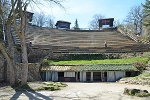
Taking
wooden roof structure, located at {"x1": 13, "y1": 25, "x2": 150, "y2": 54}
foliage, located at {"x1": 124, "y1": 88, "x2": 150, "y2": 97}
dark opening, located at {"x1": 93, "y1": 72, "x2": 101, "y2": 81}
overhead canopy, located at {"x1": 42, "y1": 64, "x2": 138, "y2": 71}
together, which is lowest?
dark opening, located at {"x1": 93, "y1": 72, "x2": 101, "y2": 81}

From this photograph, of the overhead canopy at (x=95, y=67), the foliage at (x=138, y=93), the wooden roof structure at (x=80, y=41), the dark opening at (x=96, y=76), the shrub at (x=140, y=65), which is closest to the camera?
the foliage at (x=138, y=93)

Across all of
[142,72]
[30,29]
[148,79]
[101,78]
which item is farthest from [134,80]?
[30,29]

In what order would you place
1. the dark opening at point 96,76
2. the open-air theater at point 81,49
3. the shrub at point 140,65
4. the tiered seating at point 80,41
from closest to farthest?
the shrub at point 140,65, the open-air theater at point 81,49, the dark opening at point 96,76, the tiered seating at point 80,41

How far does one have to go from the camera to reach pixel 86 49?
38531mm

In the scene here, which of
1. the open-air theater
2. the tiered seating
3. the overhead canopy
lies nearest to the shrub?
the overhead canopy

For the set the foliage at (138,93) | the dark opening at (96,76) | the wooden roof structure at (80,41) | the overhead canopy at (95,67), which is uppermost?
the wooden roof structure at (80,41)

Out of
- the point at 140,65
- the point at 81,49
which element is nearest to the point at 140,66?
the point at 140,65

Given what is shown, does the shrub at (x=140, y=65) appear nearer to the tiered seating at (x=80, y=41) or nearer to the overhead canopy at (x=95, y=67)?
the overhead canopy at (x=95, y=67)

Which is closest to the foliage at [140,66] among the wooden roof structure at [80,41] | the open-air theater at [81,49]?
the open-air theater at [81,49]

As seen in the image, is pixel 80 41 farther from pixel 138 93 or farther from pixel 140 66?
pixel 138 93

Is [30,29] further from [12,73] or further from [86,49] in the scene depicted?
[12,73]

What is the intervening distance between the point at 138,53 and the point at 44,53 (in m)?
15.3

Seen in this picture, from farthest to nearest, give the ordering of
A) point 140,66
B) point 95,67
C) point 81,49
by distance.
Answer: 1. point 81,49
2. point 95,67
3. point 140,66

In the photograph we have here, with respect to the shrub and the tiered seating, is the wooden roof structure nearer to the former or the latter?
the tiered seating
